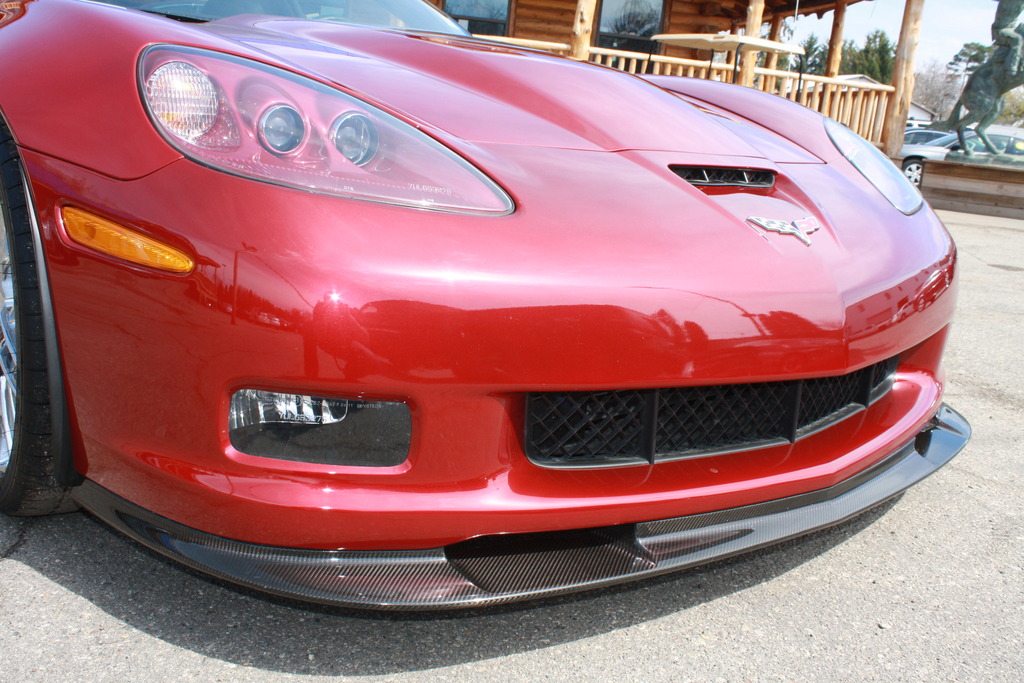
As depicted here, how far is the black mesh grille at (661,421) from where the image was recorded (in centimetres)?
142

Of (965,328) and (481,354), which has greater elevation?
(481,354)

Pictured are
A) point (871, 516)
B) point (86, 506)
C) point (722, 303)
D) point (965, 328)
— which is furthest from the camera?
point (965, 328)

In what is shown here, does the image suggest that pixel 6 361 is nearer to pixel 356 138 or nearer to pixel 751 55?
pixel 356 138

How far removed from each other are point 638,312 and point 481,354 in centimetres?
25

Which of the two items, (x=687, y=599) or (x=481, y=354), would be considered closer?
(x=481, y=354)

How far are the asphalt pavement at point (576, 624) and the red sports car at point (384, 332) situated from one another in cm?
16

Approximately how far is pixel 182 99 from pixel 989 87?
13.6 m

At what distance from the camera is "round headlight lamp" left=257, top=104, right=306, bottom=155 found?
1.36 meters

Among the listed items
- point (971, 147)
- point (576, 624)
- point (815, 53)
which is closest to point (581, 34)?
point (971, 147)

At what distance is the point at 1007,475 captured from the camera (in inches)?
93.1

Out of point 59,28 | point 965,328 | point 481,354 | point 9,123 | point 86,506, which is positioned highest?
point 59,28

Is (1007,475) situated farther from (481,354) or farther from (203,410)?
(203,410)

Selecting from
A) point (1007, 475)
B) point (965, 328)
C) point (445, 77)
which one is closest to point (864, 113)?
point (965, 328)

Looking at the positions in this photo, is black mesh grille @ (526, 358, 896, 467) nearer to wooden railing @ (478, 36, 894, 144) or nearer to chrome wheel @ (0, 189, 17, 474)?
chrome wheel @ (0, 189, 17, 474)
